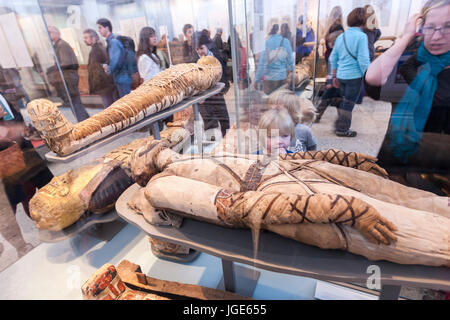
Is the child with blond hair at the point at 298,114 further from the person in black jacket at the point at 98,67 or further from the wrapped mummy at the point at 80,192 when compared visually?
the person in black jacket at the point at 98,67

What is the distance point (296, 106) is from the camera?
1.60m

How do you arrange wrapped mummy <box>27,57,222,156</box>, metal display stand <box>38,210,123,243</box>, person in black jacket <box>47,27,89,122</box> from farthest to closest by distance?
person in black jacket <box>47,27,89,122</box> → metal display stand <box>38,210,123,243</box> → wrapped mummy <box>27,57,222,156</box>

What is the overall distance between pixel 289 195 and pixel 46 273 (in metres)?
1.73

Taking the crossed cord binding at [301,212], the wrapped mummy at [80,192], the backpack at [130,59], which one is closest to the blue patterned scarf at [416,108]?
the crossed cord binding at [301,212]

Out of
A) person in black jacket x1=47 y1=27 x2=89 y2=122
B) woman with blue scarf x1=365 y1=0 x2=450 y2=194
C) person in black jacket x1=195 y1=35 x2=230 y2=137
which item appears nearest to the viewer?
woman with blue scarf x1=365 y1=0 x2=450 y2=194

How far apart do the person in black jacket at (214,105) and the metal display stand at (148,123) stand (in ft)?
0.26

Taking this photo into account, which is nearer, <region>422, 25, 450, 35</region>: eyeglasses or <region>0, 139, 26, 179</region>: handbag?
<region>422, 25, 450, 35</region>: eyeglasses

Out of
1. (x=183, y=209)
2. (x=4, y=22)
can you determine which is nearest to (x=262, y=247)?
(x=183, y=209)

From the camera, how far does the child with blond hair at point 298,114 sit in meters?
1.60

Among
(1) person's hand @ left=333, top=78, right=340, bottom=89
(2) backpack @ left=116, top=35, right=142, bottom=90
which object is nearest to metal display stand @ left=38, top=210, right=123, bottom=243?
(2) backpack @ left=116, top=35, right=142, bottom=90

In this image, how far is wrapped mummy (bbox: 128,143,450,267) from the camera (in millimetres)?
892

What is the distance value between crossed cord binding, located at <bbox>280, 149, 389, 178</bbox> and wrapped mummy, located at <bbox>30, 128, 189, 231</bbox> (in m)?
1.16

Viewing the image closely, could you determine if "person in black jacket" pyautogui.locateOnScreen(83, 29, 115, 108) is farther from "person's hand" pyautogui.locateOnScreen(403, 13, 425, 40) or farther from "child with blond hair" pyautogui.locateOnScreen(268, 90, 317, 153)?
"person's hand" pyautogui.locateOnScreen(403, 13, 425, 40)

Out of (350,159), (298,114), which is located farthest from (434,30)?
(298,114)
